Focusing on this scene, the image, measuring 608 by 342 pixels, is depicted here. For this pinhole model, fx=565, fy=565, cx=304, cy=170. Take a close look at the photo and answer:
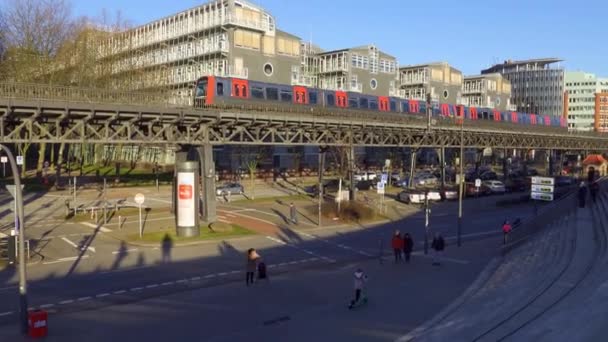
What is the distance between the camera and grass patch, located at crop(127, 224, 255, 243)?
3117cm

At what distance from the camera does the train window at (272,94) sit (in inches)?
1950

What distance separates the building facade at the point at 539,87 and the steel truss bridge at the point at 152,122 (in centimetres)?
13817

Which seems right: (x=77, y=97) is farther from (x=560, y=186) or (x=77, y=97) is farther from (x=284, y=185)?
(x=560, y=186)

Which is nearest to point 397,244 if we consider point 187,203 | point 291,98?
point 187,203

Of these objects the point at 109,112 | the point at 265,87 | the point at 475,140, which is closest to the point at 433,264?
the point at 109,112

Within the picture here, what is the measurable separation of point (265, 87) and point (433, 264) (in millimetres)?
27800

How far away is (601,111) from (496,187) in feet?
512

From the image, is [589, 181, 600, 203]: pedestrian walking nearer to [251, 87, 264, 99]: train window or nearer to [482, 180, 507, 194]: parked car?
[482, 180, 507, 194]: parked car

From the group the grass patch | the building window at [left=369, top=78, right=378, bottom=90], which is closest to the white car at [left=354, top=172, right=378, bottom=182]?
the building window at [left=369, top=78, right=378, bottom=90]

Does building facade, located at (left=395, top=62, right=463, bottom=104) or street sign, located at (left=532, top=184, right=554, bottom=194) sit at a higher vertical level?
building facade, located at (left=395, top=62, right=463, bottom=104)

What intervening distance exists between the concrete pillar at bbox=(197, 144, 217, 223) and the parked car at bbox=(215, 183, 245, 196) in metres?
16.3

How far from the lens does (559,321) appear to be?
14141 mm

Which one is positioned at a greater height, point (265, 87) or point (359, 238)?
point (265, 87)

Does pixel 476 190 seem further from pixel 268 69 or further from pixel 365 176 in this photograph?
pixel 268 69
